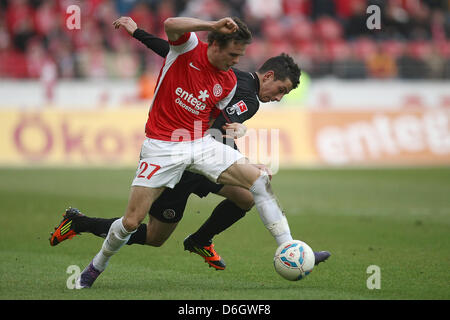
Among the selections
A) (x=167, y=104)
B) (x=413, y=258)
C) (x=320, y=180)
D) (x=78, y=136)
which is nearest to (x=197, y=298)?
(x=167, y=104)

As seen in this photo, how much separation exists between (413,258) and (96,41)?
1614 cm

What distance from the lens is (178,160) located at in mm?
6180

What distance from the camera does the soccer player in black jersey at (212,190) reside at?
669 centimetres

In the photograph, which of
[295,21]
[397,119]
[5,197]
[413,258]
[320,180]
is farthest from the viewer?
[295,21]

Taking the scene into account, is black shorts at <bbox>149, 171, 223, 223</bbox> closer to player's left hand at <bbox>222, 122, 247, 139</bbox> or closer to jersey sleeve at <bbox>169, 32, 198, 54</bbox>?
player's left hand at <bbox>222, 122, 247, 139</bbox>

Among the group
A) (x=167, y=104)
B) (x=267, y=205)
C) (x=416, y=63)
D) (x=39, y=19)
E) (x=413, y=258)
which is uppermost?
(x=39, y=19)

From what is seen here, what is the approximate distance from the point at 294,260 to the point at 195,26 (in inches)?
77.6

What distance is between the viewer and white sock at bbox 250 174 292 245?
6.02 meters

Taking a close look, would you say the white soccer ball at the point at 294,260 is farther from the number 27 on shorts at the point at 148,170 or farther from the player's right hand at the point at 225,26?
the player's right hand at the point at 225,26

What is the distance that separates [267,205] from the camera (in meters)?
6.04

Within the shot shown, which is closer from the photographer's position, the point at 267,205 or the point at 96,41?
the point at 267,205

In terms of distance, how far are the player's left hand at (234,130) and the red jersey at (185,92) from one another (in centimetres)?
24

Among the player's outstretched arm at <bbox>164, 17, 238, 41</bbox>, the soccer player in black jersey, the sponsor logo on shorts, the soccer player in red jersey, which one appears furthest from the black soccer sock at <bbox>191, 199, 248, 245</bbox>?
the player's outstretched arm at <bbox>164, 17, 238, 41</bbox>
